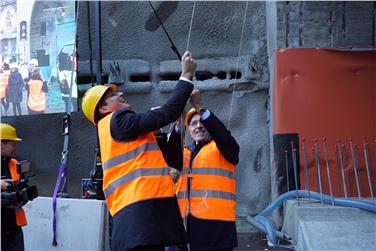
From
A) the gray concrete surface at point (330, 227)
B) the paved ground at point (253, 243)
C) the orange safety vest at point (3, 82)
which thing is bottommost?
the paved ground at point (253, 243)

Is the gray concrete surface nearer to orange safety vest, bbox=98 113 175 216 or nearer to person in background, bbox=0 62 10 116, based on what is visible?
orange safety vest, bbox=98 113 175 216

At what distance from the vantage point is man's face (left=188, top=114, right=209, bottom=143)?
3.98 meters

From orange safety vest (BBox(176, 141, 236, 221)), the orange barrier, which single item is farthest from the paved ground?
orange safety vest (BBox(176, 141, 236, 221))

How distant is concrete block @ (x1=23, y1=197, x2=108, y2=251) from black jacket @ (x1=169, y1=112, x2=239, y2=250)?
4.52 feet

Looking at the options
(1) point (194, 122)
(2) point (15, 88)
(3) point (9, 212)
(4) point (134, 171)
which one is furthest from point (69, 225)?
(2) point (15, 88)

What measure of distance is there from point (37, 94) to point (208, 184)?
396cm

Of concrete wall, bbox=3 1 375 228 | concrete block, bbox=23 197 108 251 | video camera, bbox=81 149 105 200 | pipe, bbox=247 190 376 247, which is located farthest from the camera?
concrete wall, bbox=3 1 375 228

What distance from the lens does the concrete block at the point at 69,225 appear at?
16.0 feet

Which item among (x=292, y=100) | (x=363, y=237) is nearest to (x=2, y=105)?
(x=292, y=100)

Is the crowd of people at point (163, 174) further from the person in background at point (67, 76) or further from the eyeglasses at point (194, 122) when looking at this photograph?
the person in background at point (67, 76)

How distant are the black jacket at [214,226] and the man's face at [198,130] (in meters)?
0.24

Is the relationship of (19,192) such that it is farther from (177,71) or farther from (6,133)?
(177,71)

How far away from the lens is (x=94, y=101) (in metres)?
3.26

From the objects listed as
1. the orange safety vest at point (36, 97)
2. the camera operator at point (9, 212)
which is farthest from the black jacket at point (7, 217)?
the orange safety vest at point (36, 97)
